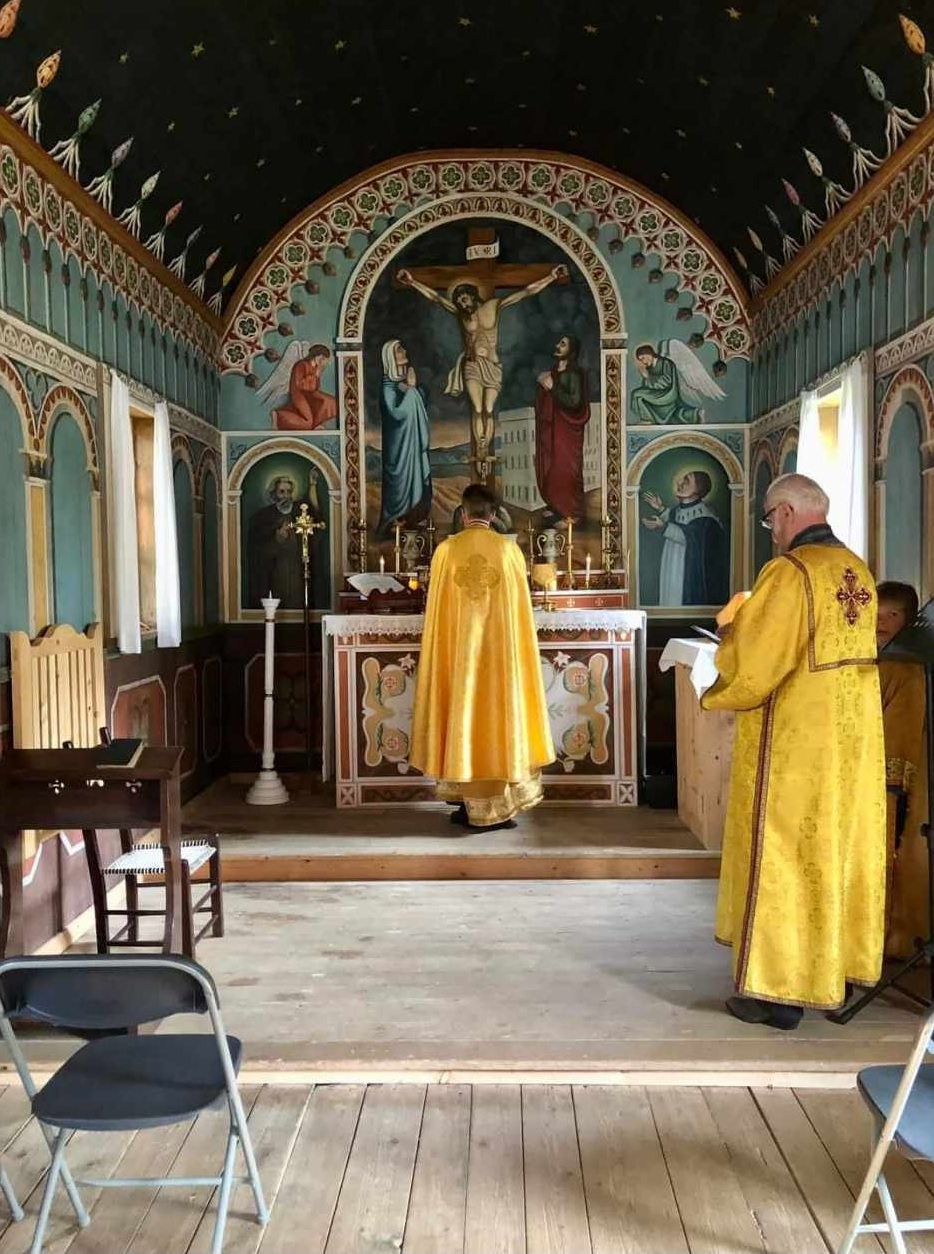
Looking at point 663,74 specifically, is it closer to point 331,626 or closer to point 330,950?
point 331,626

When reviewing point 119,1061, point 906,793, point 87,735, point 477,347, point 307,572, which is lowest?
point 119,1061

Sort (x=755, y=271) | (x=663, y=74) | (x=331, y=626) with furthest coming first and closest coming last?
(x=755, y=271) → (x=331, y=626) → (x=663, y=74)

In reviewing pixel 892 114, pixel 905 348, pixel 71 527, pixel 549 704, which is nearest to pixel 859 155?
pixel 892 114

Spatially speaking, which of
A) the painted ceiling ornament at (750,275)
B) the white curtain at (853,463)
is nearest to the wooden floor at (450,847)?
the white curtain at (853,463)

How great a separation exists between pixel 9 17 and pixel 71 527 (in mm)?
2436

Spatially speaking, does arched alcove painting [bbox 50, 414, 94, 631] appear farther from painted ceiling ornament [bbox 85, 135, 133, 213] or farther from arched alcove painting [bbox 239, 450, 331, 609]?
arched alcove painting [bbox 239, 450, 331, 609]

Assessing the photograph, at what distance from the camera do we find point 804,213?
24.0 ft

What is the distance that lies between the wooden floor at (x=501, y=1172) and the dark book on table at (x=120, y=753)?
1239 mm

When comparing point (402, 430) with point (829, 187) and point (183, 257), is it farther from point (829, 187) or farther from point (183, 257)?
point (829, 187)

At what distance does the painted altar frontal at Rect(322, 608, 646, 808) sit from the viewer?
7.55 meters

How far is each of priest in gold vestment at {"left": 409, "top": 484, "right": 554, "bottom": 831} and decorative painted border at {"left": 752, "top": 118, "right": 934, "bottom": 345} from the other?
2746 millimetres

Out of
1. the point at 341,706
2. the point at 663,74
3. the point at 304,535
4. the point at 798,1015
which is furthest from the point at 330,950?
the point at 663,74

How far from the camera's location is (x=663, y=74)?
702cm

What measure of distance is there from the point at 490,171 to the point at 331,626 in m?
4.27
